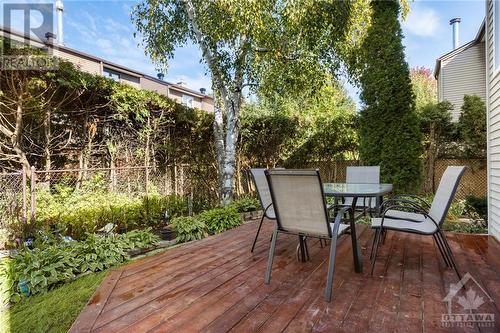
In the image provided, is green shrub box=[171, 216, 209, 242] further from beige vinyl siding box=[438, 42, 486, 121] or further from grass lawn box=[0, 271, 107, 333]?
beige vinyl siding box=[438, 42, 486, 121]

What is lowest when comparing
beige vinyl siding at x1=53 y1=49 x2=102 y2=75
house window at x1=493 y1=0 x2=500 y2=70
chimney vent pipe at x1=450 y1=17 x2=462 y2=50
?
house window at x1=493 y1=0 x2=500 y2=70

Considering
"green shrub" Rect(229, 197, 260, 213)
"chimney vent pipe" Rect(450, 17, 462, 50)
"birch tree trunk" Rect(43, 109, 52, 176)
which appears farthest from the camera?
"chimney vent pipe" Rect(450, 17, 462, 50)

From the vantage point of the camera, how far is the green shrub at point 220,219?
4.48 meters

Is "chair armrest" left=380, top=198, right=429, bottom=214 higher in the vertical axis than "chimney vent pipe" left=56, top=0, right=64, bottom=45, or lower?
lower

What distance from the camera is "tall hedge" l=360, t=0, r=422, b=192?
604cm

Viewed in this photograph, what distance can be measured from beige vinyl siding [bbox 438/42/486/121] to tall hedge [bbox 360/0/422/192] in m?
6.55

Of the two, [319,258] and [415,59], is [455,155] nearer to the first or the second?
[319,258]

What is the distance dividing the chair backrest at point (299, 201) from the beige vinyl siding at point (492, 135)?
9.18ft

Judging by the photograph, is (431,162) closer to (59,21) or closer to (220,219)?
(220,219)

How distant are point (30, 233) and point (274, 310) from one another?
330 centimetres

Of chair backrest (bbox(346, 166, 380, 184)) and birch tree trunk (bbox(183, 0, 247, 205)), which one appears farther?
birch tree trunk (bbox(183, 0, 247, 205))

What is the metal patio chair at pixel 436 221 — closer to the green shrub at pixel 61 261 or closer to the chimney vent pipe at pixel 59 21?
the green shrub at pixel 61 261

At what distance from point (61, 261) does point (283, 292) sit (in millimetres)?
2283

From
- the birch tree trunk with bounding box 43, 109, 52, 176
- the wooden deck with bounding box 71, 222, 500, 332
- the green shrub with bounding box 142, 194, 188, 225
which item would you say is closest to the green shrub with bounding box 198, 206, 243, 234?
the green shrub with bounding box 142, 194, 188, 225
